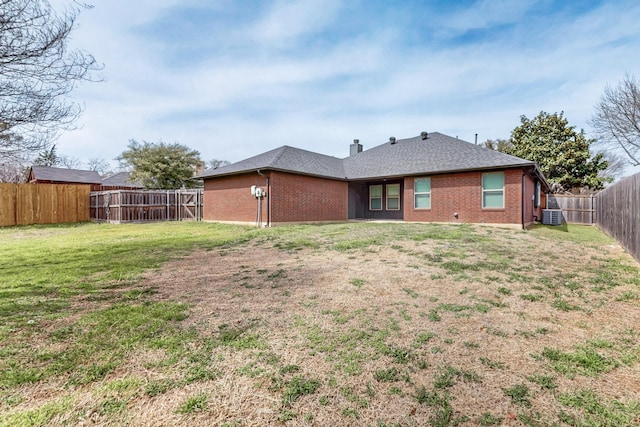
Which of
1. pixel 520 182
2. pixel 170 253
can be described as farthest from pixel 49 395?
pixel 520 182

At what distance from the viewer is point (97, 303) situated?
3.70 meters

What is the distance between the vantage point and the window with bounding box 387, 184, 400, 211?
54.8 ft

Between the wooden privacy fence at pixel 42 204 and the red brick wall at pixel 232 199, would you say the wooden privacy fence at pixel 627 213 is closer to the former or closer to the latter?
the red brick wall at pixel 232 199

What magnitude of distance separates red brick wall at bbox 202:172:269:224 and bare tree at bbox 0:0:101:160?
8.71 m

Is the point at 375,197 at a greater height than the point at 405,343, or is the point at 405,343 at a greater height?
the point at 375,197

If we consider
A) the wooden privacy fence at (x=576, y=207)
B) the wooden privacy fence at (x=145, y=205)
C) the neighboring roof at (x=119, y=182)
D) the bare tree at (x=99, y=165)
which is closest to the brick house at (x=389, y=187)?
the wooden privacy fence at (x=576, y=207)

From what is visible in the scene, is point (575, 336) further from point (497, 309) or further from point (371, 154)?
point (371, 154)

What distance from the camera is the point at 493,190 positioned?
12.4 meters

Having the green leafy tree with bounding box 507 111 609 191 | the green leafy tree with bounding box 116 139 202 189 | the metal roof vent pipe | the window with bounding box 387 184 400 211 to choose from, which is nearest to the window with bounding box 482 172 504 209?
the window with bounding box 387 184 400 211

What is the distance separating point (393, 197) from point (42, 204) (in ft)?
61.8

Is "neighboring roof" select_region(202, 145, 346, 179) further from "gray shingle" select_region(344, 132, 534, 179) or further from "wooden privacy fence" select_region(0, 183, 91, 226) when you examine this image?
"wooden privacy fence" select_region(0, 183, 91, 226)

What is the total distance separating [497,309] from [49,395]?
14.1ft

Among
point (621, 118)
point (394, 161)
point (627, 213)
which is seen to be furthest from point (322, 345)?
point (621, 118)

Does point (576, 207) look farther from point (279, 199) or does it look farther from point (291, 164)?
point (279, 199)
